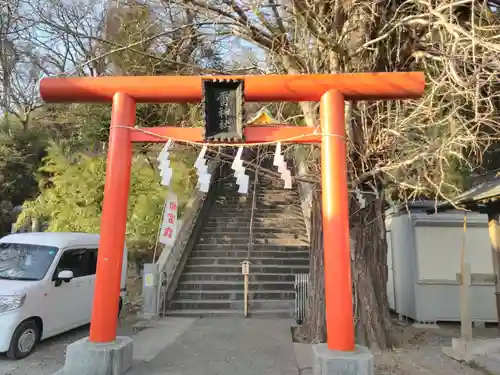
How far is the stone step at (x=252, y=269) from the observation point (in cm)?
1130

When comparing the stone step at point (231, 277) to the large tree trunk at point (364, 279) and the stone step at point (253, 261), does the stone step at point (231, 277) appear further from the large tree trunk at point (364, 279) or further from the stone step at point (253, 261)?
the large tree trunk at point (364, 279)

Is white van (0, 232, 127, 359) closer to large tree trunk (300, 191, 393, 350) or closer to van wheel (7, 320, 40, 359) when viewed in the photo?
van wheel (7, 320, 40, 359)

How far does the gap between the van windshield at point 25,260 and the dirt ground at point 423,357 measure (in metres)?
6.03

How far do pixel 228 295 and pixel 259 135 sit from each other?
5593mm

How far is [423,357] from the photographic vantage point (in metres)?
6.87

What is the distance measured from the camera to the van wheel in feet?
21.2

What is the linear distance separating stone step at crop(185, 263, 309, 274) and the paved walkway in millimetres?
2055

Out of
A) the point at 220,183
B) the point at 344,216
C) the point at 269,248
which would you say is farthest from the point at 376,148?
the point at 220,183

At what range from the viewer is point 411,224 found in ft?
32.3

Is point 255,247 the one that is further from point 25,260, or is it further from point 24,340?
point 24,340

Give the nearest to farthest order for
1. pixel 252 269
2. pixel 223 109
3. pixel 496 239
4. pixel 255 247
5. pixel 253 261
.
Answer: pixel 223 109 → pixel 496 239 → pixel 252 269 → pixel 253 261 → pixel 255 247

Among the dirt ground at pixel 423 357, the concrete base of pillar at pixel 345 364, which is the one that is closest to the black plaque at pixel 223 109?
the concrete base of pillar at pixel 345 364

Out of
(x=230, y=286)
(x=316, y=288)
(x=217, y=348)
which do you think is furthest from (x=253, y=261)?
(x=217, y=348)

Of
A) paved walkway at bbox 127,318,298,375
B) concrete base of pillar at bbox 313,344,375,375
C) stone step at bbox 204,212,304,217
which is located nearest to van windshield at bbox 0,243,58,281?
paved walkway at bbox 127,318,298,375
